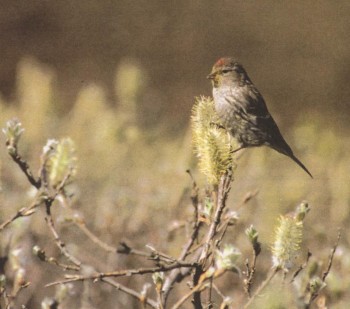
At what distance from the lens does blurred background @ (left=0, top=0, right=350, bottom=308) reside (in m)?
3.32

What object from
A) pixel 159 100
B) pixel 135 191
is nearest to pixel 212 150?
pixel 135 191

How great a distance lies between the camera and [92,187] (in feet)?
12.5

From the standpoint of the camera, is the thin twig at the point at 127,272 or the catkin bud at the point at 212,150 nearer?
the thin twig at the point at 127,272

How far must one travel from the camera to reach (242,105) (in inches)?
122

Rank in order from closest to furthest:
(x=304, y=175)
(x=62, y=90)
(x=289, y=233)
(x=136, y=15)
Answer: (x=289, y=233)
(x=304, y=175)
(x=62, y=90)
(x=136, y=15)

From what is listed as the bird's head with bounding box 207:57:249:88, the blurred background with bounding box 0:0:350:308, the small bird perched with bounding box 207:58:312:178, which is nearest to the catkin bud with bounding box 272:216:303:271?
the blurred background with bounding box 0:0:350:308

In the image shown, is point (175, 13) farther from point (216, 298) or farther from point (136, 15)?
point (216, 298)

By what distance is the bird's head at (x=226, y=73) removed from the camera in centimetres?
300

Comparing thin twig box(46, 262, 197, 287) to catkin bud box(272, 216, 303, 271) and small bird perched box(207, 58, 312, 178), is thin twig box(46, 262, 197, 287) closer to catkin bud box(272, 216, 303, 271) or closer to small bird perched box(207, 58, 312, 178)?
catkin bud box(272, 216, 303, 271)

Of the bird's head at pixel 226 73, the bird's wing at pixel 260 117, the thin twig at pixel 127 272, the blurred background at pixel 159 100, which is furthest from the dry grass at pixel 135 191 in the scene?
the thin twig at pixel 127 272

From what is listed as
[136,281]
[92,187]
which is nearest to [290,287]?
[136,281]

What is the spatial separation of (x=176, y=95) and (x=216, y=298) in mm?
6283

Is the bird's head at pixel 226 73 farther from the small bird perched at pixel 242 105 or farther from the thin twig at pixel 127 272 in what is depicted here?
the thin twig at pixel 127 272

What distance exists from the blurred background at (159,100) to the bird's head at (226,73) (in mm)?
521
